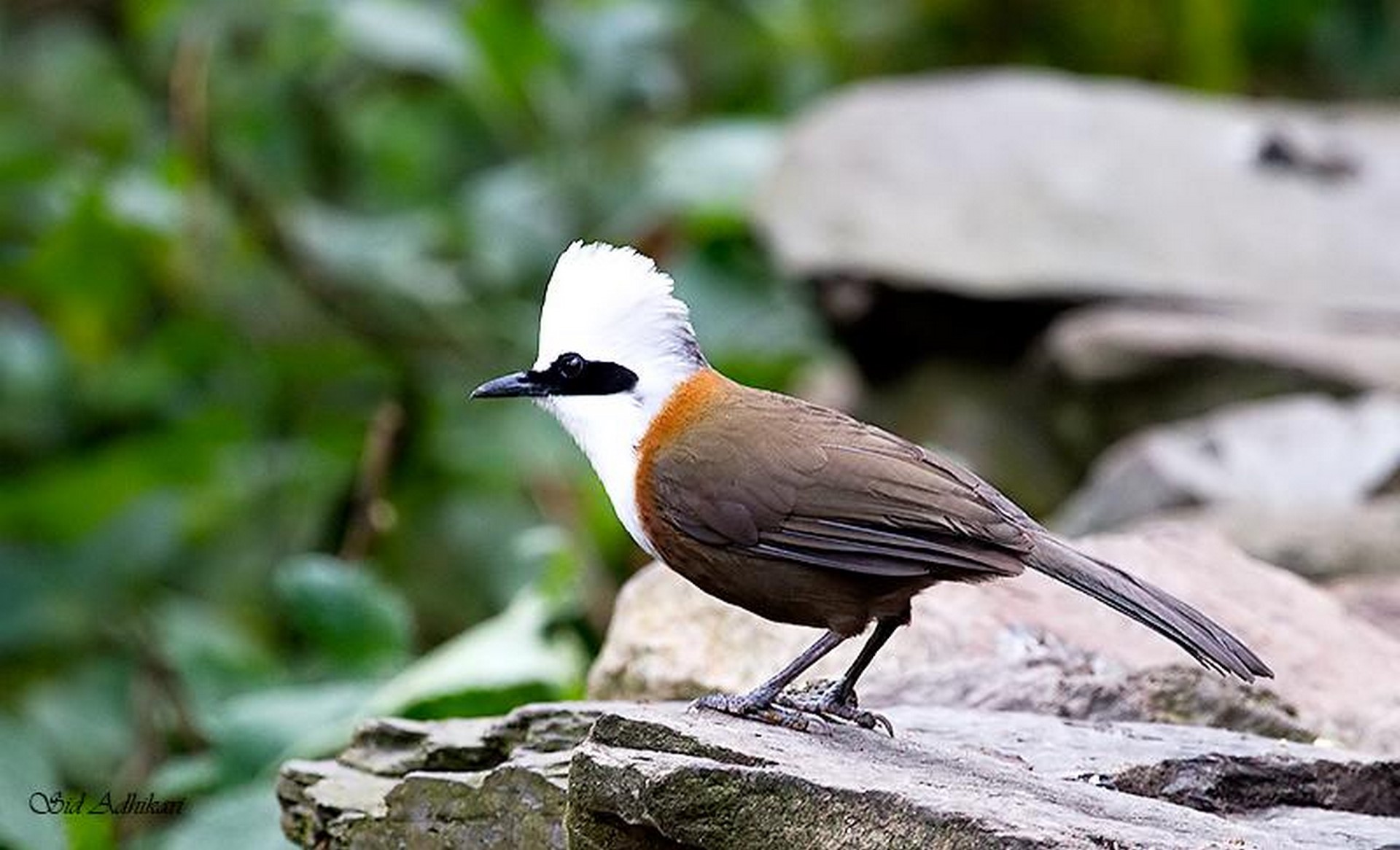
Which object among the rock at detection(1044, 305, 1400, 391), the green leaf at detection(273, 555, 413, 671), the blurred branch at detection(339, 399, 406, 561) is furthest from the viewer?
the rock at detection(1044, 305, 1400, 391)

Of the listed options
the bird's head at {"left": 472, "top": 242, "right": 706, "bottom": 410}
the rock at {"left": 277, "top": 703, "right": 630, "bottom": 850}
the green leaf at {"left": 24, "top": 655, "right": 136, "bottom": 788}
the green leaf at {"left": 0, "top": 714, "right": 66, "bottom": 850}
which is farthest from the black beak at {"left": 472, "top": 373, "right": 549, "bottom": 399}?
the green leaf at {"left": 24, "top": 655, "right": 136, "bottom": 788}

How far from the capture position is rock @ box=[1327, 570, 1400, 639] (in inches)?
204

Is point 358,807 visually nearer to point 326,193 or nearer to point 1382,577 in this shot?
point 1382,577

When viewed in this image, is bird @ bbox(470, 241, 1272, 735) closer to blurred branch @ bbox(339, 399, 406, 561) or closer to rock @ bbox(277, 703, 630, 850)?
rock @ bbox(277, 703, 630, 850)

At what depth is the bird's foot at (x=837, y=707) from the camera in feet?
12.3

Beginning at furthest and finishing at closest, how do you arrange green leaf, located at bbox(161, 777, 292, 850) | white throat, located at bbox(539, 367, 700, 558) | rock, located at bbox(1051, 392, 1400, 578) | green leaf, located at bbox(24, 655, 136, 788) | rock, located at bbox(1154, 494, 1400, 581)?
green leaf, located at bbox(24, 655, 136, 788), rock, located at bbox(1051, 392, 1400, 578), rock, located at bbox(1154, 494, 1400, 581), green leaf, located at bbox(161, 777, 292, 850), white throat, located at bbox(539, 367, 700, 558)

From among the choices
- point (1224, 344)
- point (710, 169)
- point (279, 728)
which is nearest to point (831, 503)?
point (279, 728)

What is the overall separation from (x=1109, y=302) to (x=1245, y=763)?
435cm

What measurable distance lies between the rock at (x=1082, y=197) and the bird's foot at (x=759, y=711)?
430 cm

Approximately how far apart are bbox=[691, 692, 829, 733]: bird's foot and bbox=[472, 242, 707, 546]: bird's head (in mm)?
399

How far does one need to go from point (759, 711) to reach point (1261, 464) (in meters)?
3.18

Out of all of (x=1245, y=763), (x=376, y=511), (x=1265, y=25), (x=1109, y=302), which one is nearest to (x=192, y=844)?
(x=376, y=511)

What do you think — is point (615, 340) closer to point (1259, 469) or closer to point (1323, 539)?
point (1323, 539)

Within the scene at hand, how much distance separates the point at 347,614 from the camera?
19.8ft
